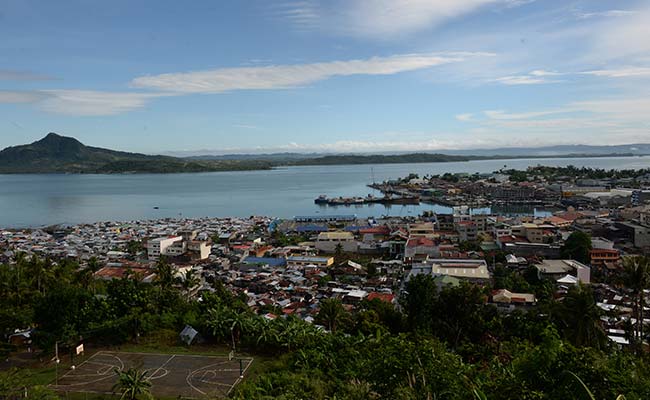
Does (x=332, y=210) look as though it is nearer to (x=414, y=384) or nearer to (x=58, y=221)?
(x=58, y=221)

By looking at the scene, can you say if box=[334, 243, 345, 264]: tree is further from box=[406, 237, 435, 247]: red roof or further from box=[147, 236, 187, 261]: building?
box=[147, 236, 187, 261]: building

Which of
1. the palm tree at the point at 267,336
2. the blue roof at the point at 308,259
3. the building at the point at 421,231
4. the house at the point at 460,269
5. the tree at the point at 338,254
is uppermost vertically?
the palm tree at the point at 267,336

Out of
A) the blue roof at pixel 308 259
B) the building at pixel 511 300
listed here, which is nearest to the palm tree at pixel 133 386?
the building at pixel 511 300

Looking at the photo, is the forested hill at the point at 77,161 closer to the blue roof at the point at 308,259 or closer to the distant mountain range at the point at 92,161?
the distant mountain range at the point at 92,161

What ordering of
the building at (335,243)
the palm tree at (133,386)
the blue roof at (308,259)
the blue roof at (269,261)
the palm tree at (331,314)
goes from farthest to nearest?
1. the building at (335,243)
2. the blue roof at (308,259)
3. the blue roof at (269,261)
4. the palm tree at (331,314)
5. the palm tree at (133,386)

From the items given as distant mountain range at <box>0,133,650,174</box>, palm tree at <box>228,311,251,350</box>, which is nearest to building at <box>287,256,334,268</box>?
palm tree at <box>228,311,251,350</box>

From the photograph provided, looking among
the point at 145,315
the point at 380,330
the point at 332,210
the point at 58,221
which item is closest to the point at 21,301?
the point at 145,315

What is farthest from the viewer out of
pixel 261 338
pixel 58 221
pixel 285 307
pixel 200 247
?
pixel 58 221

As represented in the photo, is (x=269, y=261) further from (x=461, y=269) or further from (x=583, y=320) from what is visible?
(x=583, y=320)
